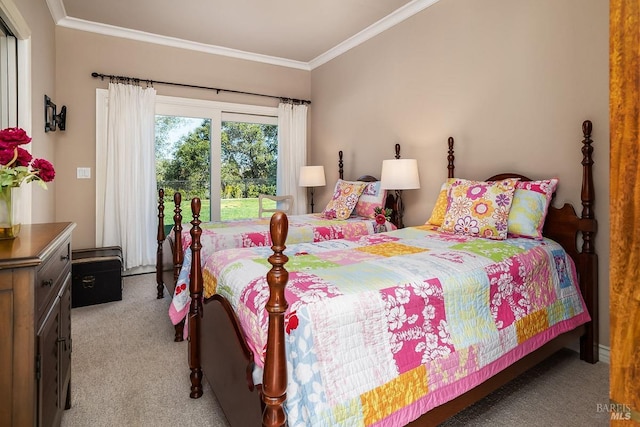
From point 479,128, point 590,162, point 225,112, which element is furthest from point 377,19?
point 590,162

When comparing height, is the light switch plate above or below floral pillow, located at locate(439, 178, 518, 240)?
above

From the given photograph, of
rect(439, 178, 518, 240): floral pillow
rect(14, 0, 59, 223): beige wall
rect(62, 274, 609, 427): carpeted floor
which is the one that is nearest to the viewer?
rect(62, 274, 609, 427): carpeted floor

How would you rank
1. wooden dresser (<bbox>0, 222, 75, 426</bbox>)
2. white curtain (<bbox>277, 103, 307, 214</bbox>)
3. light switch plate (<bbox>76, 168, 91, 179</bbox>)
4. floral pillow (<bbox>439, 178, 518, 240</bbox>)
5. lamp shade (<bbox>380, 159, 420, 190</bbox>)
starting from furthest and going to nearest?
white curtain (<bbox>277, 103, 307, 214</bbox>)
light switch plate (<bbox>76, 168, 91, 179</bbox>)
lamp shade (<bbox>380, 159, 420, 190</bbox>)
floral pillow (<bbox>439, 178, 518, 240</bbox>)
wooden dresser (<bbox>0, 222, 75, 426</bbox>)

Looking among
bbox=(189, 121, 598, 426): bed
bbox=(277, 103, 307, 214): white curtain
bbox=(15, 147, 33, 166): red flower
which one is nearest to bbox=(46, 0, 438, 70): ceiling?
bbox=(277, 103, 307, 214): white curtain

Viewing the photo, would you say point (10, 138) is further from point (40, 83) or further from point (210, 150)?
point (210, 150)

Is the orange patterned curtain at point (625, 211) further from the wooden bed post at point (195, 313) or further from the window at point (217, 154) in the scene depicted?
the window at point (217, 154)

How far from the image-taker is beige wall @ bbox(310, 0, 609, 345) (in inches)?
92.0

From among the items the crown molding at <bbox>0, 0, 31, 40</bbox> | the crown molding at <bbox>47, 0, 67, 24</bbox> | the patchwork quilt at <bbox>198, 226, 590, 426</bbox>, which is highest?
the crown molding at <bbox>47, 0, 67, 24</bbox>

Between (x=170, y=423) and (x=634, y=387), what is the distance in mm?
1843

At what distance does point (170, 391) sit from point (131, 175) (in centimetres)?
294

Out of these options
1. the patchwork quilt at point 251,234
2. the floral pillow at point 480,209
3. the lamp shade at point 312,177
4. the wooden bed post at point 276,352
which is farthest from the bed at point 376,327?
the lamp shade at point 312,177

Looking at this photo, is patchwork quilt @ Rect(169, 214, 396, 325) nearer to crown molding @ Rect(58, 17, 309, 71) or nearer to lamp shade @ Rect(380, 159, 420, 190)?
lamp shade @ Rect(380, 159, 420, 190)

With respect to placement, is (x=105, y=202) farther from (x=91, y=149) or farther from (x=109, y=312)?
(x=109, y=312)

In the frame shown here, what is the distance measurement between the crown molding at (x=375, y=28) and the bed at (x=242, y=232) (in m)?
1.34
